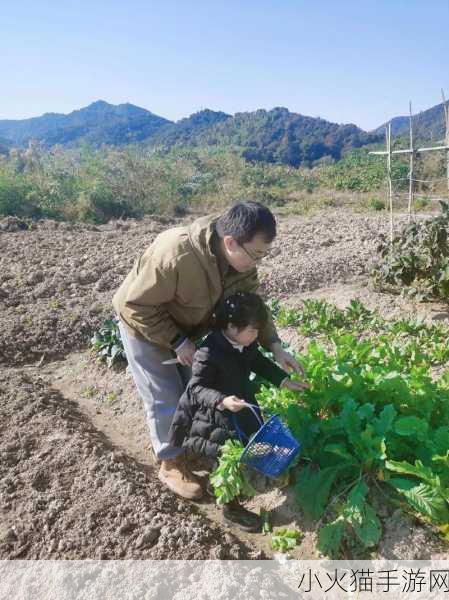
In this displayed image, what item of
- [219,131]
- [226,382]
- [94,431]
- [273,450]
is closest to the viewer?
[273,450]

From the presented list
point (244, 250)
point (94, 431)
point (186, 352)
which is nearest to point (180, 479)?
point (186, 352)

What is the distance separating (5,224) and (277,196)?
30.3 ft

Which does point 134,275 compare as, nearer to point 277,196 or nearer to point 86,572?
point 86,572

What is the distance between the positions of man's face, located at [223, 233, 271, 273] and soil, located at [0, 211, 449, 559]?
1244 millimetres

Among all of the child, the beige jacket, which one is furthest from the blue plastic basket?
the beige jacket

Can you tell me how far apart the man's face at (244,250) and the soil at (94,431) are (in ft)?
4.08

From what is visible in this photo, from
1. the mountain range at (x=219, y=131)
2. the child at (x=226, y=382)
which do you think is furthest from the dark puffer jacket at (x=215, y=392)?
the mountain range at (x=219, y=131)

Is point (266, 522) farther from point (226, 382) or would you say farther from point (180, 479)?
point (226, 382)

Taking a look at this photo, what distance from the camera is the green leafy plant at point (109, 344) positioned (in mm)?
4691

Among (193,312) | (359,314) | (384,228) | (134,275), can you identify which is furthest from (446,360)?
(384,228)

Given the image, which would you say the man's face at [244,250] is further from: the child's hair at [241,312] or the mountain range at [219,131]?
the mountain range at [219,131]

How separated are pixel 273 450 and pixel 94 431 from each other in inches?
70.3

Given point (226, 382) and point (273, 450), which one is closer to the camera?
point (273, 450)

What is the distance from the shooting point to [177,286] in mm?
2549
